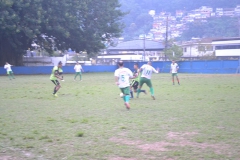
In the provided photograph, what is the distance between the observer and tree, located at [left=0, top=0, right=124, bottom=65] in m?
41.0

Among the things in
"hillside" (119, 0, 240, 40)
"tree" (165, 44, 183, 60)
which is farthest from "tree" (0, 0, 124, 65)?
"hillside" (119, 0, 240, 40)

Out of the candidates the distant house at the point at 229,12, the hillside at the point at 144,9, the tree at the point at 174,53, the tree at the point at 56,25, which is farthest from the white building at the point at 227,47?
the hillside at the point at 144,9

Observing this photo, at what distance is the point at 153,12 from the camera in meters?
140

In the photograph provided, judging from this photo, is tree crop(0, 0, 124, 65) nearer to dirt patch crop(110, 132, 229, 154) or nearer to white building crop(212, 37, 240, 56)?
white building crop(212, 37, 240, 56)

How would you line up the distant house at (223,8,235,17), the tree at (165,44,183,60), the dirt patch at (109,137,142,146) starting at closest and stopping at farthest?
the dirt patch at (109,137,142,146)
the tree at (165,44,183,60)
the distant house at (223,8,235,17)

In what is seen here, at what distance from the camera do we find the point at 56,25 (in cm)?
4512

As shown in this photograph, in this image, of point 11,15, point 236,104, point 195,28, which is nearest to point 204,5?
point 195,28

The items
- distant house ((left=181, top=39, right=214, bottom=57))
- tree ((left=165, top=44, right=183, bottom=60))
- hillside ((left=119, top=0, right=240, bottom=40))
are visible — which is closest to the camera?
tree ((left=165, top=44, right=183, bottom=60))

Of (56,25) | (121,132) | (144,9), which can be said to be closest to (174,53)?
(56,25)

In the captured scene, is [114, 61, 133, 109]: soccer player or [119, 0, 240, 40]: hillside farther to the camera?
[119, 0, 240, 40]: hillside

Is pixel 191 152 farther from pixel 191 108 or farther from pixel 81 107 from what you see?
pixel 81 107

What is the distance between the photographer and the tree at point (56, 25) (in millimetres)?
41022

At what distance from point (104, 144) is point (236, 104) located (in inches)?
299

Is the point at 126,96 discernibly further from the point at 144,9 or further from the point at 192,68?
the point at 144,9
